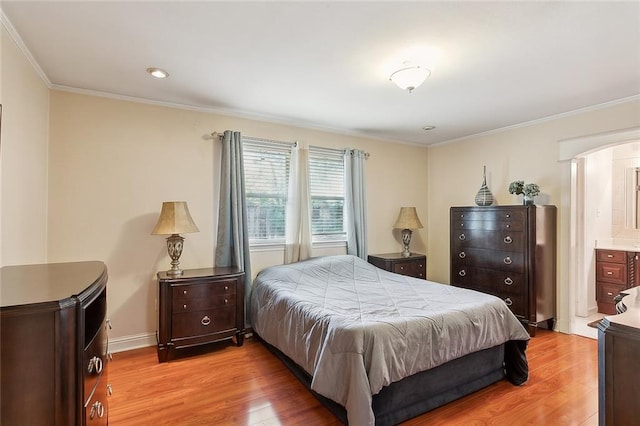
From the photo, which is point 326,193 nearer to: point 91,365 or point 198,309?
point 198,309

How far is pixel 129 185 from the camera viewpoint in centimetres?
315

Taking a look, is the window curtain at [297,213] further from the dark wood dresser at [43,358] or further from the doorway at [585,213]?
the doorway at [585,213]

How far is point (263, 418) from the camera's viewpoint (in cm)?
208

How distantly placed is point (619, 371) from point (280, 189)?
3303mm

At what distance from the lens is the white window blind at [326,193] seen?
4.21 metres

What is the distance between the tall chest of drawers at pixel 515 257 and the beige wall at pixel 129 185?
256cm

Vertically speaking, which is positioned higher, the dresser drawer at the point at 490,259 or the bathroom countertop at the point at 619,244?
the bathroom countertop at the point at 619,244

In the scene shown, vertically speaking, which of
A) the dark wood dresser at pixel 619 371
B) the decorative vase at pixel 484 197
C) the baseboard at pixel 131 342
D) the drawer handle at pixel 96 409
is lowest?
the baseboard at pixel 131 342

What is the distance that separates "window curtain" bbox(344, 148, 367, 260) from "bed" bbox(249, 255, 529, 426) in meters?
1.26

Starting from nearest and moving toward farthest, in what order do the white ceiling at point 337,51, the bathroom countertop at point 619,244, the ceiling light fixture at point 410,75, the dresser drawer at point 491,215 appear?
1. the white ceiling at point 337,51
2. the ceiling light fixture at point 410,75
3. the dresser drawer at point 491,215
4. the bathroom countertop at point 619,244

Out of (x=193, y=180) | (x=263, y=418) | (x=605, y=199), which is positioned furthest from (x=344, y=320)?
(x=605, y=199)

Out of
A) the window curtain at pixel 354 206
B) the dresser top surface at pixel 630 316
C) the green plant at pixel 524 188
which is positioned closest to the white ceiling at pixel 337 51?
the green plant at pixel 524 188

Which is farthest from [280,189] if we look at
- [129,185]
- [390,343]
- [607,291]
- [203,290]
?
[607,291]

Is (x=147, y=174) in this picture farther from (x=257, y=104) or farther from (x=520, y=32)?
(x=520, y=32)
